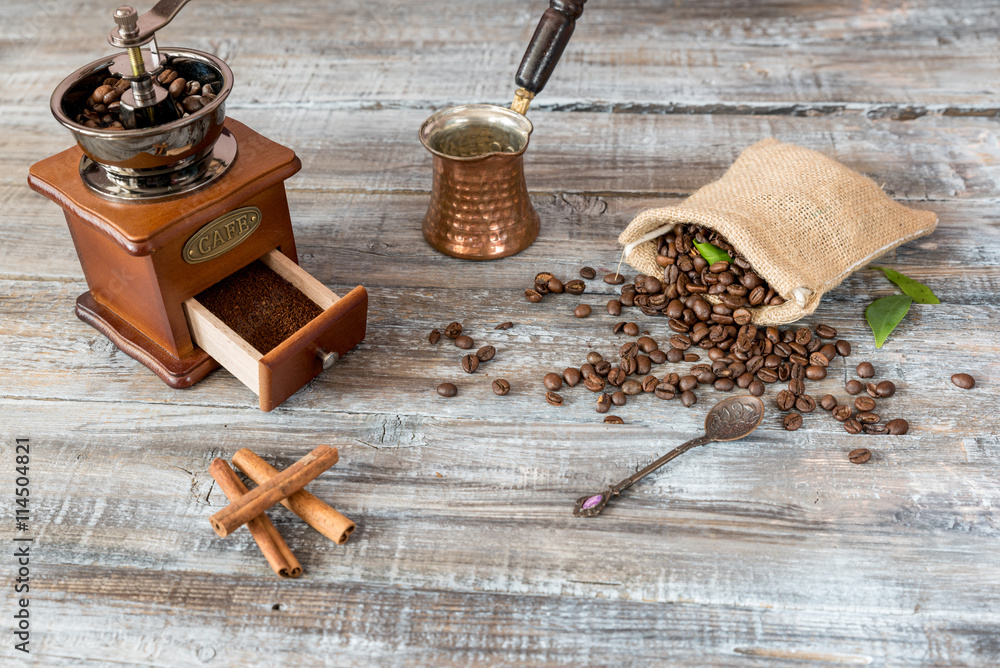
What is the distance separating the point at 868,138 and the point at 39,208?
2043mm

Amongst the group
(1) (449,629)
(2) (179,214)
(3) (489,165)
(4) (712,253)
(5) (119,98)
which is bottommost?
(1) (449,629)

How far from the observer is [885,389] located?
1505 millimetres

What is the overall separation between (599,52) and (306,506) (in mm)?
1750

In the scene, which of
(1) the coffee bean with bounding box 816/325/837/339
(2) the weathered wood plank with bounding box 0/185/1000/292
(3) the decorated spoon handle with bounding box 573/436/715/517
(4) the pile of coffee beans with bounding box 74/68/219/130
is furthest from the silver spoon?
(4) the pile of coffee beans with bounding box 74/68/219/130

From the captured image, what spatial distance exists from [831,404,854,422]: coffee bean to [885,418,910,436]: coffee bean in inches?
2.6

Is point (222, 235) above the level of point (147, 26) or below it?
below

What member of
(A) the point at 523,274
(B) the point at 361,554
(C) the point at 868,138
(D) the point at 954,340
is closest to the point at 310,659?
(B) the point at 361,554

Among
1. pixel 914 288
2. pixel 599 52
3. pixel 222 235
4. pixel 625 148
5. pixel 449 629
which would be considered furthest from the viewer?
pixel 599 52

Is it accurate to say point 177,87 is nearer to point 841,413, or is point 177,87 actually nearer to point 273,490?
point 273,490

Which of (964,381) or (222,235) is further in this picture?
(964,381)

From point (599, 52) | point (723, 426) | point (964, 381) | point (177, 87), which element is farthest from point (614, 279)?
point (599, 52)

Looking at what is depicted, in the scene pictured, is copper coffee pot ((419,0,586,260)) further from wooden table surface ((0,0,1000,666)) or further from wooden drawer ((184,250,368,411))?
wooden drawer ((184,250,368,411))

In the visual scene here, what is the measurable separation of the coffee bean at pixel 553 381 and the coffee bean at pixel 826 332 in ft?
1.71

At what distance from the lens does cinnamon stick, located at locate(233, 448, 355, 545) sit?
4.13 feet
